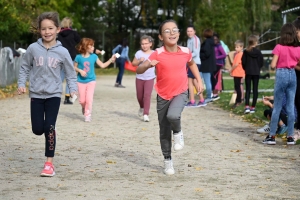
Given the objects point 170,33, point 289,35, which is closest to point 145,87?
point 289,35

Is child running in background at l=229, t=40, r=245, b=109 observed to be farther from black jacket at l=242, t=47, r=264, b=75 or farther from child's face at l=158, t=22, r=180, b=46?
child's face at l=158, t=22, r=180, b=46

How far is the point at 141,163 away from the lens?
30.6ft

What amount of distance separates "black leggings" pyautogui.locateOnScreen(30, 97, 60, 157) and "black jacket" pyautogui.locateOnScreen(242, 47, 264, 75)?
7.91 m

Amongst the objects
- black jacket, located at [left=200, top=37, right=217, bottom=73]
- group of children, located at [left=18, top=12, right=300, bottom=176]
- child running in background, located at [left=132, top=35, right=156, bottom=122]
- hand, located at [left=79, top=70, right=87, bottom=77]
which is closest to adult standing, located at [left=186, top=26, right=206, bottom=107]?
black jacket, located at [left=200, top=37, right=217, bottom=73]

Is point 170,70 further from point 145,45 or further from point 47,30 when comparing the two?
point 145,45

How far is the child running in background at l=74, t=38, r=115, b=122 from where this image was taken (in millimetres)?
14461

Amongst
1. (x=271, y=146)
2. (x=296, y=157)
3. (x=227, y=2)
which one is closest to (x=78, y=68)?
(x=271, y=146)

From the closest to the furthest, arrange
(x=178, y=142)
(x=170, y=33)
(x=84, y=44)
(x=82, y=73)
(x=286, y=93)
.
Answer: (x=170, y=33) < (x=178, y=142) < (x=286, y=93) < (x=82, y=73) < (x=84, y=44)

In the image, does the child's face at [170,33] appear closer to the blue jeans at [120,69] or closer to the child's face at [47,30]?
the child's face at [47,30]

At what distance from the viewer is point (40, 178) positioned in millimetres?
8195

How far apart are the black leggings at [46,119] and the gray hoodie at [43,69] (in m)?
0.07

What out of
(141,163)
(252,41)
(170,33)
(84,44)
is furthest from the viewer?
(252,41)

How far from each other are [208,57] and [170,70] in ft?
34.9

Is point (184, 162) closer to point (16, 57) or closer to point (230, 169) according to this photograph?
point (230, 169)
